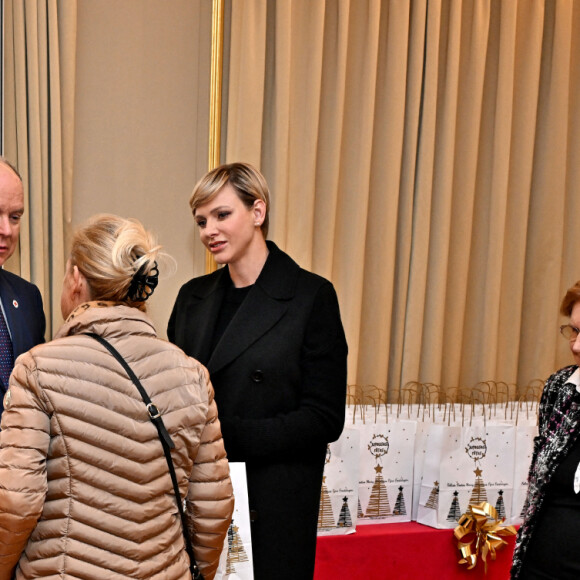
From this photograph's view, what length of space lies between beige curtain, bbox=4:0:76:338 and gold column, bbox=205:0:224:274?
0.59 m

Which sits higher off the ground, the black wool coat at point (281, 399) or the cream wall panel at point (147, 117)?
the cream wall panel at point (147, 117)

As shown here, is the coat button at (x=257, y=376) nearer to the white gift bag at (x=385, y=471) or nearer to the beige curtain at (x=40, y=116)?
the white gift bag at (x=385, y=471)

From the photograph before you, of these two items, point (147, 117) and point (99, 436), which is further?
point (147, 117)

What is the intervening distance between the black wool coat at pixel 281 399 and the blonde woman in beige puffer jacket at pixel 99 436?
0.49 metres

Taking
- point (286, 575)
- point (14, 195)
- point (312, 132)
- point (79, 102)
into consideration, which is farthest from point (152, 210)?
point (286, 575)

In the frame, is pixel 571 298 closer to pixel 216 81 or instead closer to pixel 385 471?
pixel 385 471

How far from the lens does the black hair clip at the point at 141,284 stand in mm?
1734

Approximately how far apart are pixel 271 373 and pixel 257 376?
4cm

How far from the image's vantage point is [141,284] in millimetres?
1757

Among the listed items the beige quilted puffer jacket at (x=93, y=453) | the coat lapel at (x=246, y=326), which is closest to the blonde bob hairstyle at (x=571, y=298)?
the coat lapel at (x=246, y=326)

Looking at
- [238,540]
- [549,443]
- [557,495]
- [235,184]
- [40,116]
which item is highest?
[40,116]

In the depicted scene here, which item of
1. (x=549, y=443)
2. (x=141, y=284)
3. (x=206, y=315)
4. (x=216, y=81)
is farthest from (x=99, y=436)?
(x=216, y=81)

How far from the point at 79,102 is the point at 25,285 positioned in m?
1.02

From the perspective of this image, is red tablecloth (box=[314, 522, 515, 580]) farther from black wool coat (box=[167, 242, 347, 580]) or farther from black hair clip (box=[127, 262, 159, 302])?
black hair clip (box=[127, 262, 159, 302])
